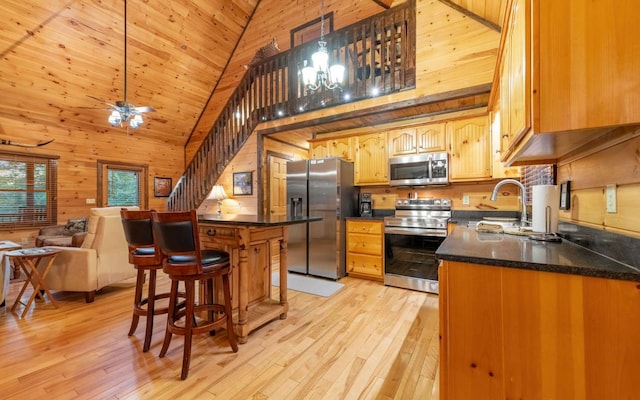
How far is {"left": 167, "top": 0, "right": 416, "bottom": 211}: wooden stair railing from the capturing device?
3.76m

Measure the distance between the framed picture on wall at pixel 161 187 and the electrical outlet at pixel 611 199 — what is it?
299 inches

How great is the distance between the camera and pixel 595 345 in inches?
38.3

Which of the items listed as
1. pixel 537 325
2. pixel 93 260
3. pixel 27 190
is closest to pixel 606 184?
pixel 537 325

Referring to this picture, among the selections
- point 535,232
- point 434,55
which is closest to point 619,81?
point 535,232

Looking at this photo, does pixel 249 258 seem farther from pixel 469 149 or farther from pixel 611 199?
pixel 469 149

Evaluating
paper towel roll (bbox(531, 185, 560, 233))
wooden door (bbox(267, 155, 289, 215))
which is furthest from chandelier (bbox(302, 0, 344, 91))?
wooden door (bbox(267, 155, 289, 215))

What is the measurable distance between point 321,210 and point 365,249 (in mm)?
891

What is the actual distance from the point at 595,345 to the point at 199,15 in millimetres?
6990

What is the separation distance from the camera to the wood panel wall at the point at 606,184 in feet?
3.34

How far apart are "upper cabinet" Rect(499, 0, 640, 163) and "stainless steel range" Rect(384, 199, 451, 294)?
99.7 inches

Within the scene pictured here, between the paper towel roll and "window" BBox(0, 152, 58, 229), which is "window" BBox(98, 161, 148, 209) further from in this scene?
the paper towel roll

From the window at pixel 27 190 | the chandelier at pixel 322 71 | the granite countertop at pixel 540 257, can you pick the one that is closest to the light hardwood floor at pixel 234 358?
the granite countertop at pixel 540 257

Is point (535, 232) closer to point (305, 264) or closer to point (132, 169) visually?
point (305, 264)

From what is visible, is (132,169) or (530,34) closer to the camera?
(530,34)
